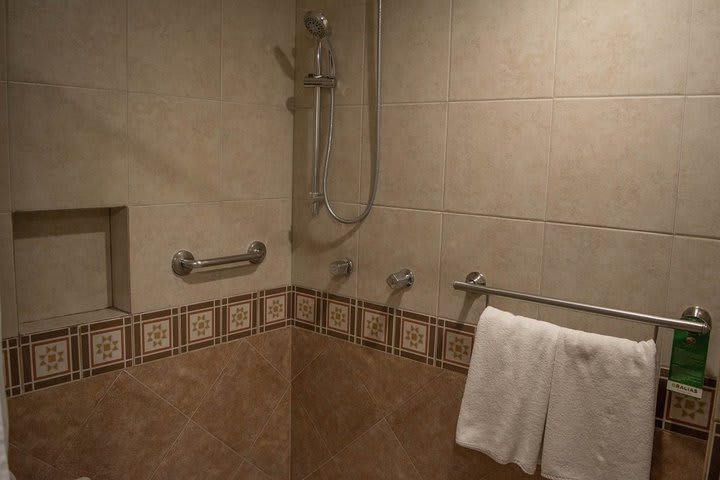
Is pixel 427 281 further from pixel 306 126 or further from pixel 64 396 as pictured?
pixel 64 396

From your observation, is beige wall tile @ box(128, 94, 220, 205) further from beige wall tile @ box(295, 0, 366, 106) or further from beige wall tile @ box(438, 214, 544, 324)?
beige wall tile @ box(438, 214, 544, 324)

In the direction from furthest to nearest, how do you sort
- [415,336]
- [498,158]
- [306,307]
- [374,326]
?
1. [306,307]
2. [374,326]
3. [415,336]
4. [498,158]

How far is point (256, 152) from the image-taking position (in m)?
2.11

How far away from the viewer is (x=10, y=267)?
156 cm

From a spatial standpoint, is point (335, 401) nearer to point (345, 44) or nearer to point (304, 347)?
point (304, 347)

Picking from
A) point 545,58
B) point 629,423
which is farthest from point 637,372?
point 545,58

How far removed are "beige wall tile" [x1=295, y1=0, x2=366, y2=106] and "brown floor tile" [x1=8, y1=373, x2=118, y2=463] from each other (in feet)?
3.77

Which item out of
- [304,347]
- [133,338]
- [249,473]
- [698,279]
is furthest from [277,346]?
[698,279]

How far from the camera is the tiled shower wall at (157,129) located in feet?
5.11

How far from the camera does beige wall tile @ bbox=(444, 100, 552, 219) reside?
165 centimetres

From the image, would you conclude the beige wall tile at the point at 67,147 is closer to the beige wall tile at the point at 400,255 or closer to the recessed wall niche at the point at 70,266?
the recessed wall niche at the point at 70,266

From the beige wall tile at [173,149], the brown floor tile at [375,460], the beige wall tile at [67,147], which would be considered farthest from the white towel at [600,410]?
the beige wall tile at [67,147]

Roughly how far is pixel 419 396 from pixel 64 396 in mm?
1028

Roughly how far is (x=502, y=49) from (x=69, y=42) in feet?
3.76
